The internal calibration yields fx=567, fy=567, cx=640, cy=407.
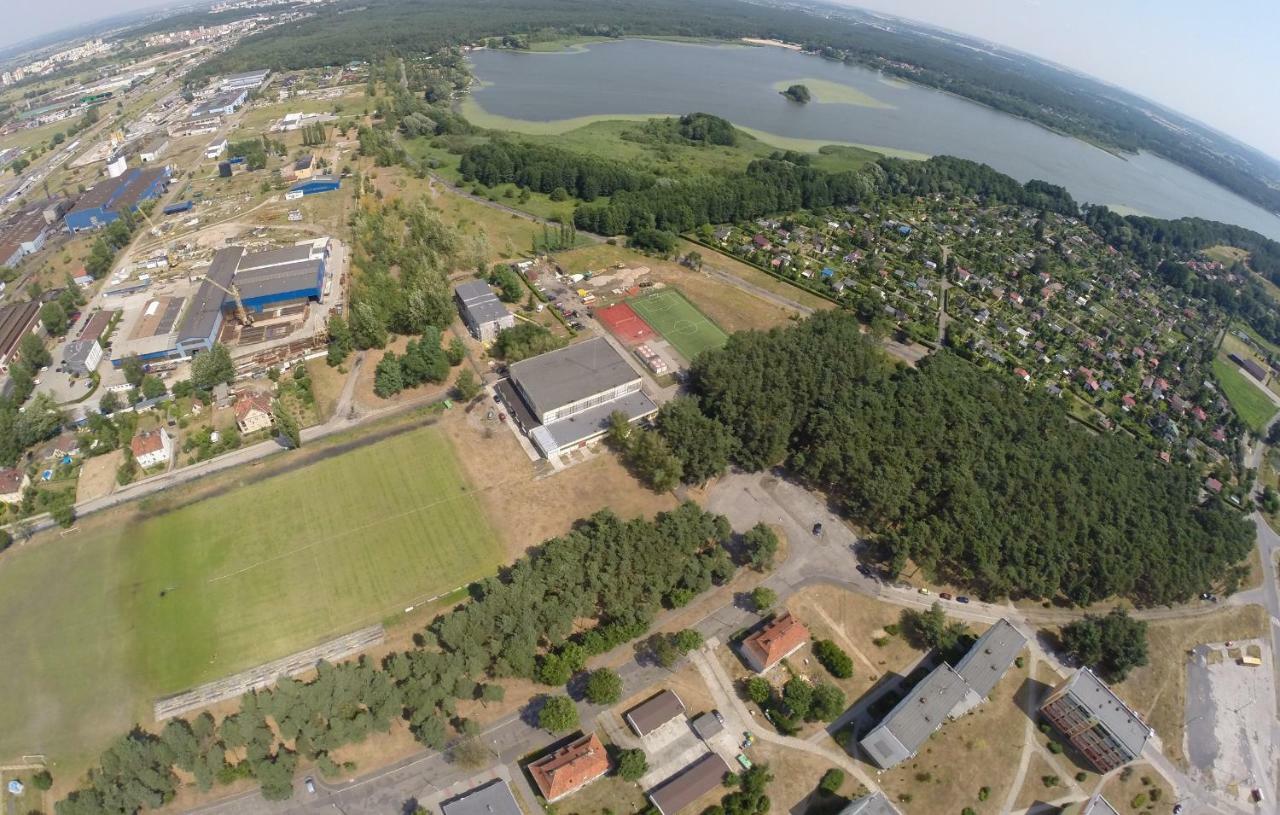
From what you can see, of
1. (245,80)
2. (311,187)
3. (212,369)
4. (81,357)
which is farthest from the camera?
(245,80)

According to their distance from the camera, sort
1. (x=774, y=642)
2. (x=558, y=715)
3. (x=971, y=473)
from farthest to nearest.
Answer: (x=971, y=473) < (x=774, y=642) < (x=558, y=715)

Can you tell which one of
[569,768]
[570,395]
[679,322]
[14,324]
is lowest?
[569,768]

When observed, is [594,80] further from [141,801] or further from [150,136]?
[141,801]

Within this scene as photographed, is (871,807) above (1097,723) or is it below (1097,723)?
below

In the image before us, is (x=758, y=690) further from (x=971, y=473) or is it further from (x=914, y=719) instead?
(x=971, y=473)

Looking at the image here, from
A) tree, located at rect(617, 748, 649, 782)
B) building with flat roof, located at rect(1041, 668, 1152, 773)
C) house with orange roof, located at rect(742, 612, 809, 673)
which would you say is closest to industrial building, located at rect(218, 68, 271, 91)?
house with orange roof, located at rect(742, 612, 809, 673)

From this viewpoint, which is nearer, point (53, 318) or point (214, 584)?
point (214, 584)

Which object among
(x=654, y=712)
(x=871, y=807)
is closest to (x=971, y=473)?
(x=871, y=807)
